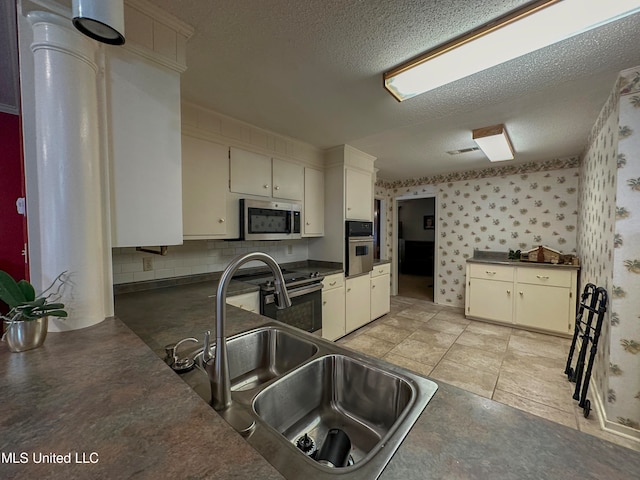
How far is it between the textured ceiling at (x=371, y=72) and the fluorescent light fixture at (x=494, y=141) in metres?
0.09

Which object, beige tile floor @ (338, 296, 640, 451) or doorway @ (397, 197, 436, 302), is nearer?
beige tile floor @ (338, 296, 640, 451)

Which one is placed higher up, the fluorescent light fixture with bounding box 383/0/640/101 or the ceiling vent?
the ceiling vent

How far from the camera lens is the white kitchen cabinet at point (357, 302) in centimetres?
311

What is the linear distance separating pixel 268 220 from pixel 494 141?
2408mm

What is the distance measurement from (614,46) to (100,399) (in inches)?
102

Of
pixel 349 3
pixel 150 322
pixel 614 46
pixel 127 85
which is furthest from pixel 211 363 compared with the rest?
pixel 614 46

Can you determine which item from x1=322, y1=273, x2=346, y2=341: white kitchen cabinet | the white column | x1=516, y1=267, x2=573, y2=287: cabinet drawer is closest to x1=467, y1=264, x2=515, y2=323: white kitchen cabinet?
x1=516, y1=267, x2=573, y2=287: cabinet drawer

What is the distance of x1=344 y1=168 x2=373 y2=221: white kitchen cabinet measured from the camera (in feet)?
10.4

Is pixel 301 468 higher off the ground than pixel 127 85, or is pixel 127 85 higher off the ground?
pixel 127 85

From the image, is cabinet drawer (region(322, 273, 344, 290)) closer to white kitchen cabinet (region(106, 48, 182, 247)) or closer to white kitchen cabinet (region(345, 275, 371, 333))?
white kitchen cabinet (region(345, 275, 371, 333))

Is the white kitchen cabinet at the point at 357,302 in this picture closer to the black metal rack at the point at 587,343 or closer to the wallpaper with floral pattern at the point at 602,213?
the black metal rack at the point at 587,343

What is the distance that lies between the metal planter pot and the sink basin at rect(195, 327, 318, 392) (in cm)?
61

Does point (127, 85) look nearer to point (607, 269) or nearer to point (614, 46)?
point (614, 46)

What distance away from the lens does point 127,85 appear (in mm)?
1139
